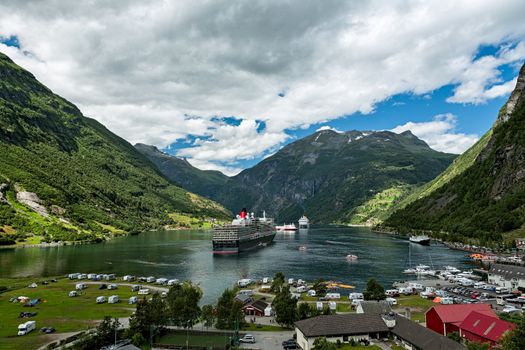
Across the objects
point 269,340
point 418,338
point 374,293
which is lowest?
point 269,340

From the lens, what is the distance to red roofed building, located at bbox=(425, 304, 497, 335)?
2564 inches

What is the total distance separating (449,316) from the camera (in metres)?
66.3

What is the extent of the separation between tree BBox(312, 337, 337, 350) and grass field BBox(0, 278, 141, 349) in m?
44.5

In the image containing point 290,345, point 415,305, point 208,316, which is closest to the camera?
point 290,345

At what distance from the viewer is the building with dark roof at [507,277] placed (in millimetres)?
113000

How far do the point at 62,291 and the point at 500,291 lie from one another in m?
125

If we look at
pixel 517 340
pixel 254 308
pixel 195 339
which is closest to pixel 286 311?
pixel 254 308

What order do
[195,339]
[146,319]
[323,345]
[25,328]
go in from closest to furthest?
1. [323,345]
2. [146,319]
3. [195,339]
4. [25,328]

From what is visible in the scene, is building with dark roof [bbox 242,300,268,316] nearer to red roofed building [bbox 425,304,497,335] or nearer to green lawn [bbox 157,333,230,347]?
green lawn [bbox 157,333,230,347]

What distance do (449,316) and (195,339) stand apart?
1760 inches

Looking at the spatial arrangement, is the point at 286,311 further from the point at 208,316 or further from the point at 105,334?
the point at 105,334

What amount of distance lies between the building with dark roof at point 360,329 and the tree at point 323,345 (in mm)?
1680

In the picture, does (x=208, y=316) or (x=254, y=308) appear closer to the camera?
(x=208, y=316)

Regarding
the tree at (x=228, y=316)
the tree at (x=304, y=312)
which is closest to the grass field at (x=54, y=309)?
the tree at (x=228, y=316)
